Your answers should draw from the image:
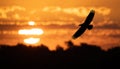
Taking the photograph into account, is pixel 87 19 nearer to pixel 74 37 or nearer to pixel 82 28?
pixel 82 28

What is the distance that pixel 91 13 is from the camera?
48.5 meters

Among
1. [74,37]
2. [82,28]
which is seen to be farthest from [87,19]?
[74,37]

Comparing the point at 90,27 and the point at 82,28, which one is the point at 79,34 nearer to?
the point at 82,28

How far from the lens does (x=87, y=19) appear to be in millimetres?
46469

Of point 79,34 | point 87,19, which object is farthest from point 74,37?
point 87,19

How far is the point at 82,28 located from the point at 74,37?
3059mm

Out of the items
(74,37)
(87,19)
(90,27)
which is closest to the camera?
(90,27)

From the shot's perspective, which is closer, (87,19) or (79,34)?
(87,19)

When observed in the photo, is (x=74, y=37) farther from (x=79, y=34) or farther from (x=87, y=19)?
(x=87, y=19)

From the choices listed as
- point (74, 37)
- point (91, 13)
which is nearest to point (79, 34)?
point (74, 37)

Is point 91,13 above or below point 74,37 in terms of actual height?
above

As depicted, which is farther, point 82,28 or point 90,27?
point 82,28

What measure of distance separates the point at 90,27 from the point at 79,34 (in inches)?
309

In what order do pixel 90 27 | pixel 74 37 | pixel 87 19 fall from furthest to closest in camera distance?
pixel 74 37
pixel 87 19
pixel 90 27
